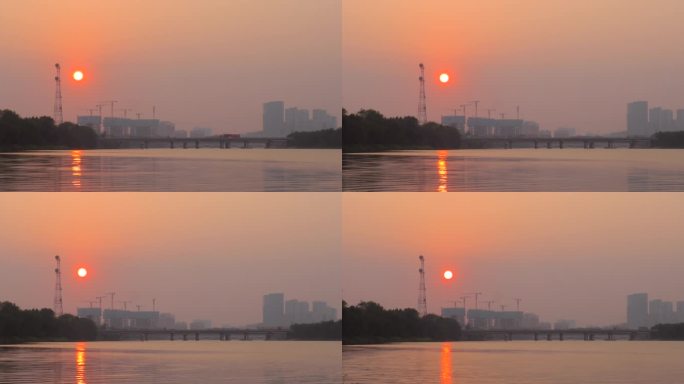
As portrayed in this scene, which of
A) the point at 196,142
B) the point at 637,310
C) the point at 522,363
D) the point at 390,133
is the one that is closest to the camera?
the point at 522,363

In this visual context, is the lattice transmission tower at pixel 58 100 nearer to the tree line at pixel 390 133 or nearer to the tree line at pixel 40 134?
the tree line at pixel 40 134

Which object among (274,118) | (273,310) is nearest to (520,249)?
(273,310)

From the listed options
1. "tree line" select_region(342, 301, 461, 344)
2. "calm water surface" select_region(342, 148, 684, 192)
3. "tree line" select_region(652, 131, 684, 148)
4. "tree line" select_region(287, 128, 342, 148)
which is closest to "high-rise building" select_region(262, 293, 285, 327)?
"tree line" select_region(342, 301, 461, 344)

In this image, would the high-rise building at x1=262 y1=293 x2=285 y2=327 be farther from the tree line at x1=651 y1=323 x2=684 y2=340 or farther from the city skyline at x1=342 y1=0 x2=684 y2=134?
the tree line at x1=651 y1=323 x2=684 y2=340

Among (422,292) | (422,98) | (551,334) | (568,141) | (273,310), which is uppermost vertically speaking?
(422,98)

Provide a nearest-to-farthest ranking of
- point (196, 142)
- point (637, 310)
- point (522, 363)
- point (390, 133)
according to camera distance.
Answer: point (522, 363)
point (637, 310)
point (390, 133)
point (196, 142)

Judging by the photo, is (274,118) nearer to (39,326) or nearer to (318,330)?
(318,330)

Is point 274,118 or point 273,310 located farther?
point 274,118
